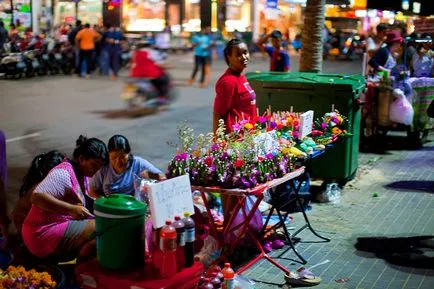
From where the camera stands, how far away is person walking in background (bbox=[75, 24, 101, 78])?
23.0 metres

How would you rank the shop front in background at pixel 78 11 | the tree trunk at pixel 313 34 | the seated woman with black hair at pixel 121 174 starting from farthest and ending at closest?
the shop front in background at pixel 78 11 → the tree trunk at pixel 313 34 → the seated woman with black hair at pixel 121 174

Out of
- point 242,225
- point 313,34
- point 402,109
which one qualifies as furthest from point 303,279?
point 402,109

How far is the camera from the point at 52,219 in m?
5.09

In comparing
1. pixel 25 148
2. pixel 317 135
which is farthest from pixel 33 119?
pixel 317 135

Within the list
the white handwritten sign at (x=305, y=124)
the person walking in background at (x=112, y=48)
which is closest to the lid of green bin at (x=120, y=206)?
the white handwritten sign at (x=305, y=124)

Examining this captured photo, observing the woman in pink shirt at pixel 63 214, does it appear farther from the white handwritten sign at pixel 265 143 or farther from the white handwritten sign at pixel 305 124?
the white handwritten sign at pixel 305 124

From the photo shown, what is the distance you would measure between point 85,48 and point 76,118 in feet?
32.3

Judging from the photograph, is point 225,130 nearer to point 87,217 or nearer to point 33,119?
point 87,217

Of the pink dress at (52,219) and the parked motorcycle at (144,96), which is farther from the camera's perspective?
the parked motorcycle at (144,96)

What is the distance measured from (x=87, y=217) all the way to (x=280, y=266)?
A: 5.83ft

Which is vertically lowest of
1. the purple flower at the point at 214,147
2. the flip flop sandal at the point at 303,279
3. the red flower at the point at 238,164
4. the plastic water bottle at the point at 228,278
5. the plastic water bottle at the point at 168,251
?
the flip flop sandal at the point at 303,279

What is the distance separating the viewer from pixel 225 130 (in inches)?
252

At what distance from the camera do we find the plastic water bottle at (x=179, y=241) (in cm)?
436

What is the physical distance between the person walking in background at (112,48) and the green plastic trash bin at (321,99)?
16348 millimetres
